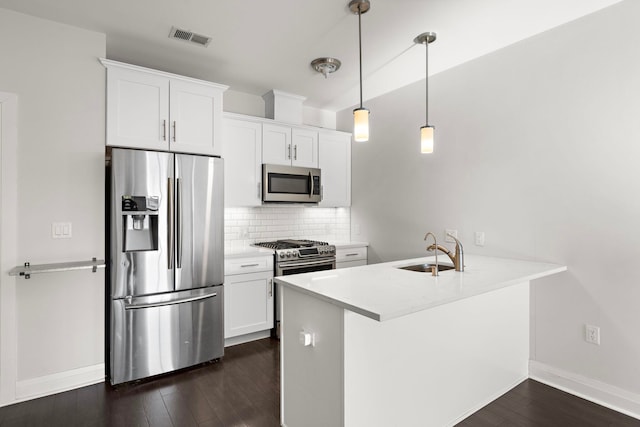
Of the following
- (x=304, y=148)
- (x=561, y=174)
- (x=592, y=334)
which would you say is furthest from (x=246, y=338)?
(x=561, y=174)

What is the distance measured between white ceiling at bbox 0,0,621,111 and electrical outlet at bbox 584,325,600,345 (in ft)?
7.40

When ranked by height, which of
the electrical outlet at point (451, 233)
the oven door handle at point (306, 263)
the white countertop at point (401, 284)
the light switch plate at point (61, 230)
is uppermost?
the light switch plate at point (61, 230)

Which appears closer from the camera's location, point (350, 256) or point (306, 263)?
point (306, 263)

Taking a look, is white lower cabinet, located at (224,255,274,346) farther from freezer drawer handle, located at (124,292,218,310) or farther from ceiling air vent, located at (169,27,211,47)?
ceiling air vent, located at (169,27,211,47)

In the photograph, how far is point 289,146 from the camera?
13.8 ft

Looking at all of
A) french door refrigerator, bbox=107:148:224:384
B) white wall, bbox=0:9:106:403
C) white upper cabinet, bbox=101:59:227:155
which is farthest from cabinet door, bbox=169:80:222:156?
white wall, bbox=0:9:106:403

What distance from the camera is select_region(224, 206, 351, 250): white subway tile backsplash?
4109mm

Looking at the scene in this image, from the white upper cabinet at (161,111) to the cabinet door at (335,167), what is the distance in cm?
155

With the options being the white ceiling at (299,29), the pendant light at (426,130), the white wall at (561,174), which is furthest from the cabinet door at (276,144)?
the pendant light at (426,130)

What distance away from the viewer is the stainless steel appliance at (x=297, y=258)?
12.2ft

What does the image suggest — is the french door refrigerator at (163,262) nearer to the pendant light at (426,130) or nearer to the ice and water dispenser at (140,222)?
the ice and water dispenser at (140,222)

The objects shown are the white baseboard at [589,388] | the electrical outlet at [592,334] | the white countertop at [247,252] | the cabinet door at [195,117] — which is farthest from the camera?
the white countertop at [247,252]

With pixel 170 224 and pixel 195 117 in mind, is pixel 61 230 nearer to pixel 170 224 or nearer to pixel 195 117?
pixel 170 224

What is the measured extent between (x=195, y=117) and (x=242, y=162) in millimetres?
754
